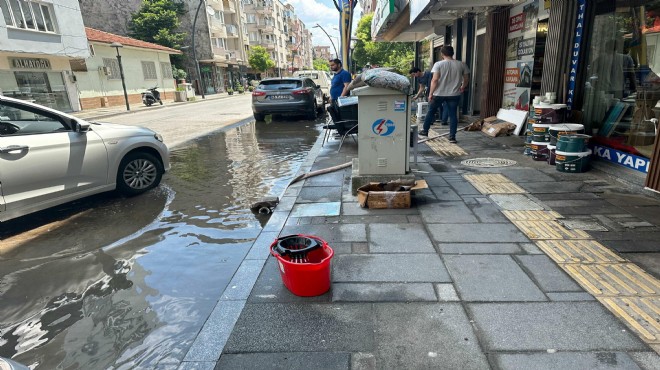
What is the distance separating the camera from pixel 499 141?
27.2ft

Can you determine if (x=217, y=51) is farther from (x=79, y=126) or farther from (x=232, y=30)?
(x=79, y=126)

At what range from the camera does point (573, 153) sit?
543 centimetres

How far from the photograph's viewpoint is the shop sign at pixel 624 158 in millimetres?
4844

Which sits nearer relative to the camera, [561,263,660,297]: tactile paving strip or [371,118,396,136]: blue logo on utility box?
[561,263,660,297]: tactile paving strip

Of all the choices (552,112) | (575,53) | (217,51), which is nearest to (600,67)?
(575,53)

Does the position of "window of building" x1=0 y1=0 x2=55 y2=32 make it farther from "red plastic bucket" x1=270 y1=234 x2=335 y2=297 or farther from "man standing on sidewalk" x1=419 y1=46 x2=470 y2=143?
"red plastic bucket" x1=270 y1=234 x2=335 y2=297

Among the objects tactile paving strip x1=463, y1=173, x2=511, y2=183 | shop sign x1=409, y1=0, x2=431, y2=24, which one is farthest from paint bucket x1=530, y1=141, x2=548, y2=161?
shop sign x1=409, y1=0, x2=431, y2=24

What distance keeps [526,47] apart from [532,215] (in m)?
5.71

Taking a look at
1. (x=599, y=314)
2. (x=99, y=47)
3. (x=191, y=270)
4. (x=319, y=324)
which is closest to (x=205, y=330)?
(x=319, y=324)

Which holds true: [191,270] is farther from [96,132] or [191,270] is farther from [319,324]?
[96,132]

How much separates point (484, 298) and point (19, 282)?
12.7ft

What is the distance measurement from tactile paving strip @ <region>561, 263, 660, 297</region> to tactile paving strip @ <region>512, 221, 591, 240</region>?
540 millimetres

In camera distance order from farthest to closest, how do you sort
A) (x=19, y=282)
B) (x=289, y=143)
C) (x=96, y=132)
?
(x=289, y=143)
(x=96, y=132)
(x=19, y=282)

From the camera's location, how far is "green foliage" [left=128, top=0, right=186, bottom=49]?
38.3 meters
